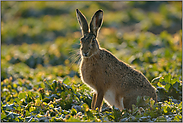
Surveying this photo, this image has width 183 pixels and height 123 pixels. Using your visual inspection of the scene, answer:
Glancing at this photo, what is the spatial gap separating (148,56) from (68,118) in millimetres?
5321

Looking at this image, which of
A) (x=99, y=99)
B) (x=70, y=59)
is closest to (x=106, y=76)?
(x=99, y=99)

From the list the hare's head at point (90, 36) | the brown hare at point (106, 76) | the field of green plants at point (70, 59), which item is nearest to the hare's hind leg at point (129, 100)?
the brown hare at point (106, 76)

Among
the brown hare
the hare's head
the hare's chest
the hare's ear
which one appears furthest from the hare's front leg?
the hare's ear

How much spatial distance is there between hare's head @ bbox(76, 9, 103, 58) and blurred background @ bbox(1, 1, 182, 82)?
48cm

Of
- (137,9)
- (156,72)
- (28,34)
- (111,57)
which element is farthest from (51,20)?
(111,57)

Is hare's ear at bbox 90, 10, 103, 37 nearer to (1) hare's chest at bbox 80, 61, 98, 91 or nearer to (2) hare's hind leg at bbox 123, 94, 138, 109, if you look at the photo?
(1) hare's chest at bbox 80, 61, 98, 91

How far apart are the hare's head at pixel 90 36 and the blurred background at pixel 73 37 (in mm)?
482

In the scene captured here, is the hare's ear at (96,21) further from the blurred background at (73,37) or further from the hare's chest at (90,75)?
the hare's chest at (90,75)

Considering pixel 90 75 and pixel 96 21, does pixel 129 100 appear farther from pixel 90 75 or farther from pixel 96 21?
pixel 96 21

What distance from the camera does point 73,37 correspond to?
14617 mm

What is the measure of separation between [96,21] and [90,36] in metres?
0.35

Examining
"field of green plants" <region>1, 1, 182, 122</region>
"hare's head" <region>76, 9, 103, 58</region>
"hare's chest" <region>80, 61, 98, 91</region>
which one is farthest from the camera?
"hare's chest" <region>80, 61, 98, 91</region>

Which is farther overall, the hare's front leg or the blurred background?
the blurred background

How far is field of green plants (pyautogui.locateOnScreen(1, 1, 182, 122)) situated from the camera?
503 cm
